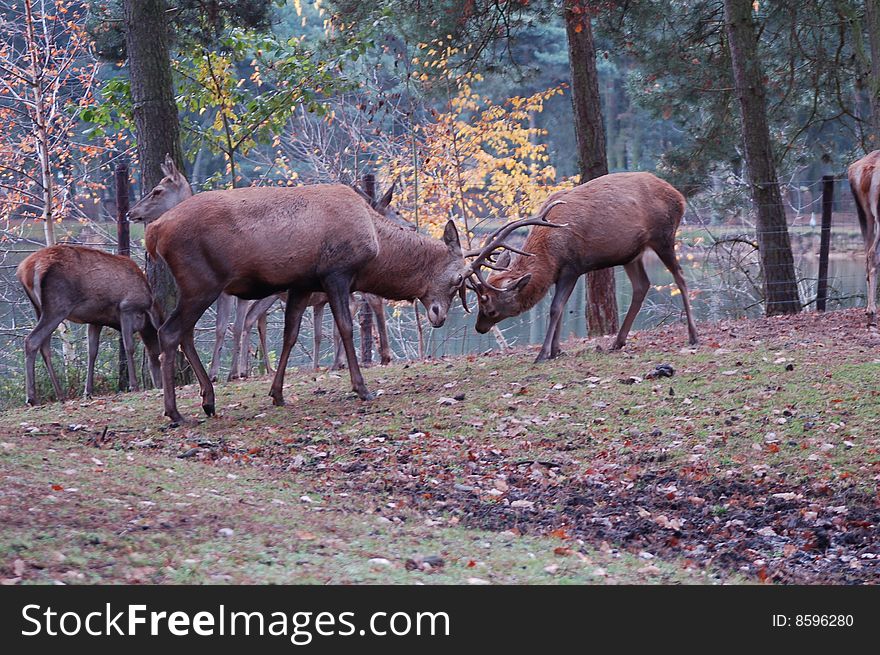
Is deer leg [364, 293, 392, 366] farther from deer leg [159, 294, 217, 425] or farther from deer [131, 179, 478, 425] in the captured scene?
deer leg [159, 294, 217, 425]

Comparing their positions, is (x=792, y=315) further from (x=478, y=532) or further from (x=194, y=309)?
(x=478, y=532)

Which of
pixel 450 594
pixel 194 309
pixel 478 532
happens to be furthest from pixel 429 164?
pixel 450 594

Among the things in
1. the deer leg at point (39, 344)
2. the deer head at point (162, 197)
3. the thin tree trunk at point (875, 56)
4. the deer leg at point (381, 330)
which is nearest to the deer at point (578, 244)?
the deer leg at point (381, 330)

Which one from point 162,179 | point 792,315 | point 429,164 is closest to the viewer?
point 162,179

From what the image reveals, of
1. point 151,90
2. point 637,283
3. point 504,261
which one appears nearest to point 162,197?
point 151,90

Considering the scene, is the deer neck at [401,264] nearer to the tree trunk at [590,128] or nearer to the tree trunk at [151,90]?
the tree trunk at [151,90]

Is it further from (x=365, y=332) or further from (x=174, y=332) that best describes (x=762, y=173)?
(x=174, y=332)

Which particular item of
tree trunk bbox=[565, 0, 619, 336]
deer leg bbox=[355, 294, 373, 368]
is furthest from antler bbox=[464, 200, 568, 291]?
deer leg bbox=[355, 294, 373, 368]

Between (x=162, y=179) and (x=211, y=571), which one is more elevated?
(x=162, y=179)

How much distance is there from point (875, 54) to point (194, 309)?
27.6 ft

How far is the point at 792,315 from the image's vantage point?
12.6m

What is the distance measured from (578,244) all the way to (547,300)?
1931 cm

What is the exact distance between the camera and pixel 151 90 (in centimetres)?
1178

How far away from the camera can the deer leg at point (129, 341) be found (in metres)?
11.9
